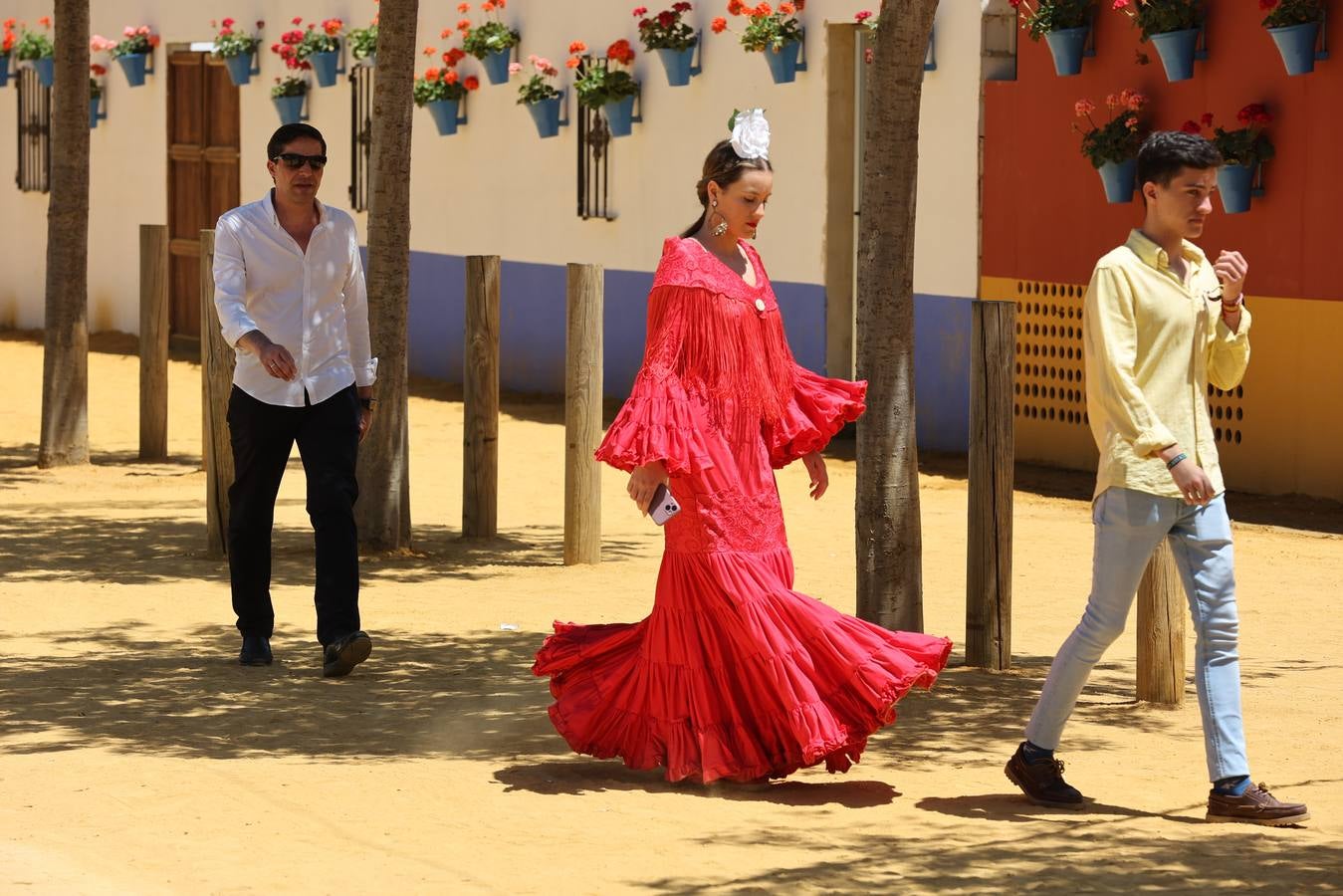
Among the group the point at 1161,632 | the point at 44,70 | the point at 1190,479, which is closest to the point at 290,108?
the point at 44,70

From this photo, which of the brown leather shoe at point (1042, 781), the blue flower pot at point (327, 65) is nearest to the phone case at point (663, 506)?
the brown leather shoe at point (1042, 781)

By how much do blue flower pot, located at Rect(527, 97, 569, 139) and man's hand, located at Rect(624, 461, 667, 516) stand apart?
12757mm

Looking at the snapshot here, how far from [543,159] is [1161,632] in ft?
40.7

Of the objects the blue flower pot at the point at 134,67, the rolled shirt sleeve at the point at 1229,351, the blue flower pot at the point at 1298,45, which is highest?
the blue flower pot at the point at 134,67

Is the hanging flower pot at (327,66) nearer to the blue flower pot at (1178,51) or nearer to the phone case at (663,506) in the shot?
the blue flower pot at (1178,51)

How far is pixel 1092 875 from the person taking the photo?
521 centimetres

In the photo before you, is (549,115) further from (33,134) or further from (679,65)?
(33,134)

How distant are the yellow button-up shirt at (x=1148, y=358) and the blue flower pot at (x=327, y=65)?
1594 cm

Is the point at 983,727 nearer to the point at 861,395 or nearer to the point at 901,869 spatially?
the point at 861,395

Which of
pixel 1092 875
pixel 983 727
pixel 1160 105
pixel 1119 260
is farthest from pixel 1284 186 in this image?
pixel 1092 875

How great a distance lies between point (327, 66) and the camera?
68.7 ft

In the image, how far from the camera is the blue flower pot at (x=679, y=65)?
17031 mm

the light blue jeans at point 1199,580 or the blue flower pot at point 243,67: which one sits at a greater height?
the blue flower pot at point 243,67

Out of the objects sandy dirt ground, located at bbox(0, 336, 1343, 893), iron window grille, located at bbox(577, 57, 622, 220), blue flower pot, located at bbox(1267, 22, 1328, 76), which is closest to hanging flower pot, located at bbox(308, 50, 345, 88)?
iron window grille, located at bbox(577, 57, 622, 220)
